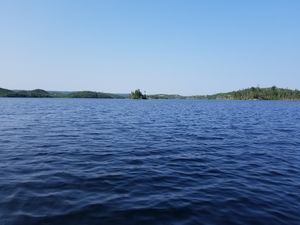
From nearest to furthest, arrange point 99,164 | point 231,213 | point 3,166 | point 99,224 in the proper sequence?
point 99,224 → point 231,213 → point 3,166 → point 99,164

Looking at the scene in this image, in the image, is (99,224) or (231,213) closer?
(99,224)

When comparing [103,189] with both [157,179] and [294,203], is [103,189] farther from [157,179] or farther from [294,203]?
[294,203]

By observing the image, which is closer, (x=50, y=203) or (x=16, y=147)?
(x=50, y=203)

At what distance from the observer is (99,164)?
1786 cm

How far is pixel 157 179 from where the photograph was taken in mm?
14984

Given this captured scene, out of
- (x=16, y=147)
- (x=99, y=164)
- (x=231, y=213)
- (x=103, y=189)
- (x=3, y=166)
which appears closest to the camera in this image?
(x=231, y=213)

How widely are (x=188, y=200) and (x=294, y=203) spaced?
4555mm

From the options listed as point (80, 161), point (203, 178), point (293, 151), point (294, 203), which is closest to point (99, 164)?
point (80, 161)

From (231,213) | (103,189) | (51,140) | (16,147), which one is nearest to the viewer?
(231,213)

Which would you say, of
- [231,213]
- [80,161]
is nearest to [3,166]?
[80,161]

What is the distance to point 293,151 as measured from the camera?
24344mm

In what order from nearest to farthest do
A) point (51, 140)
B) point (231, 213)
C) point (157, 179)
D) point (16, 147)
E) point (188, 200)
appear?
point (231, 213) → point (188, 200) → point (157, 179) → point (16, 147) → point (51, 140)

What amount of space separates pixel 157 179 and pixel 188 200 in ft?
10.6

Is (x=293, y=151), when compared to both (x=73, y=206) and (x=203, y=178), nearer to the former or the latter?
(x=203, y=178)
